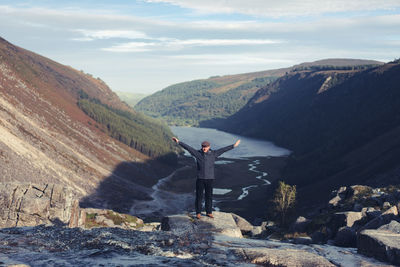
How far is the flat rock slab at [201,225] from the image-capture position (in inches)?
693

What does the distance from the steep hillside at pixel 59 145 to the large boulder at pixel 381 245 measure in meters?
75.4

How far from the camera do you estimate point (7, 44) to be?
16662 cm

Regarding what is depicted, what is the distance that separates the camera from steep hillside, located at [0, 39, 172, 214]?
290ft

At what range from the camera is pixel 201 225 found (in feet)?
60.5

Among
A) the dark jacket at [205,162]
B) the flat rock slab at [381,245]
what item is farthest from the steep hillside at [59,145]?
the flat rock slab at [381,245]

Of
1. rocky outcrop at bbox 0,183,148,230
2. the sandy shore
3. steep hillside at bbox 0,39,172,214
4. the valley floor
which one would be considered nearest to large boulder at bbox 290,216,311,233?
rocky outcrop at bbox 0,183,148,230

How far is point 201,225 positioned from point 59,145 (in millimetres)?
99111

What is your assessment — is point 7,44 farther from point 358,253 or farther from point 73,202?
point 358,253

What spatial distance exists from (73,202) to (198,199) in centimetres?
2825

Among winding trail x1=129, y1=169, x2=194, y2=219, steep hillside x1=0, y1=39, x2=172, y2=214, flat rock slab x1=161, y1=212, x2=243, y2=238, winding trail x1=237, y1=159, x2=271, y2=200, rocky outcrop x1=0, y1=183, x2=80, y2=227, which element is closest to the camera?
flat rock slab x1=161, y1=212, x2=243, y2=238

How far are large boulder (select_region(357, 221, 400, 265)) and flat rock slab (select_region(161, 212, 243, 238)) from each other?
5.74 m

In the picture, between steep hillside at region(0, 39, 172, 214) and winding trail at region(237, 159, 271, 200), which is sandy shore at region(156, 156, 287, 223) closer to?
winding trail at region(237, 159, 271, 200)

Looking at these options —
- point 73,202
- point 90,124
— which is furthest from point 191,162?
point 73,202

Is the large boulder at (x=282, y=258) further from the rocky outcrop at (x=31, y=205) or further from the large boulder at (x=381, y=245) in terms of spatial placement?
the rocky outcrop at (x=31, y=205)
